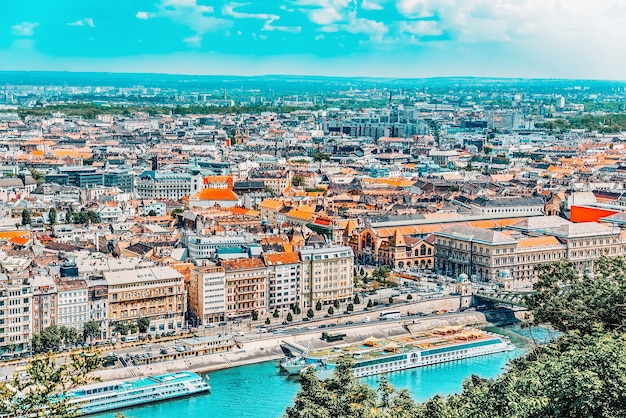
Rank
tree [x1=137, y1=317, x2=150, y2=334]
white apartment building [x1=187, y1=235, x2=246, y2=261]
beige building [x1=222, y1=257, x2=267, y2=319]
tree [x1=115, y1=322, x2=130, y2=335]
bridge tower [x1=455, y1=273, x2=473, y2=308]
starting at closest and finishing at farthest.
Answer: tree [x1=115, y1=322, x2=130, y2=335] < tree [x1=137, y1=317, x2=150, y2=334] < beige building [x1=222, y1=257, x2=267, y2=319] < bridge tower [x1=455, y1=273, x2=473, y2=308] < white apartment building [x1=187, y1=235, x2=246, y2=261]

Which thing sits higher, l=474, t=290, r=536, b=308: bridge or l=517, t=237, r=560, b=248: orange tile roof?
l=517, t=237, r=560, b=248: orange tile roof

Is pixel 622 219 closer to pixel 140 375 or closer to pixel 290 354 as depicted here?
pixel 290 354

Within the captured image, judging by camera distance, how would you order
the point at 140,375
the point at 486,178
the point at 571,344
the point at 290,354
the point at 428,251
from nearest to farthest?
1. the point at 571,344
2. the point at 140,375
3. the point at 290,354
4. the point at 428,251
5. the point at 486,178

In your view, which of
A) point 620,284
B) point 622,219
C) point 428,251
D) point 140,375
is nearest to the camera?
point 620,284

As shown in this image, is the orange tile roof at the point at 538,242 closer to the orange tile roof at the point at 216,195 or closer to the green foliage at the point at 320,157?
the orange tile roof at the point at 216,195

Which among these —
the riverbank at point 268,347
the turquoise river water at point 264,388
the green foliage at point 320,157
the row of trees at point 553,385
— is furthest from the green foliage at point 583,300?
the green foliage at point 320,157

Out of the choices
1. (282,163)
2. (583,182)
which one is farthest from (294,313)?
(282,163)

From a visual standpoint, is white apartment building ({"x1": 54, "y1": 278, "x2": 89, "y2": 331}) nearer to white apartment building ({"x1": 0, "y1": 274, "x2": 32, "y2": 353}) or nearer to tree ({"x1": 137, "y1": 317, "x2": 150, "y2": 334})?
white apartment building ({"x1": 0, "y1": 274, "x2": 32, "y2": 353})

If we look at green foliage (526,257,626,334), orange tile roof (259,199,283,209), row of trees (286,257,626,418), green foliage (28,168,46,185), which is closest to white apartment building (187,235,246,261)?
orange tile roof (259,199,283,209)
